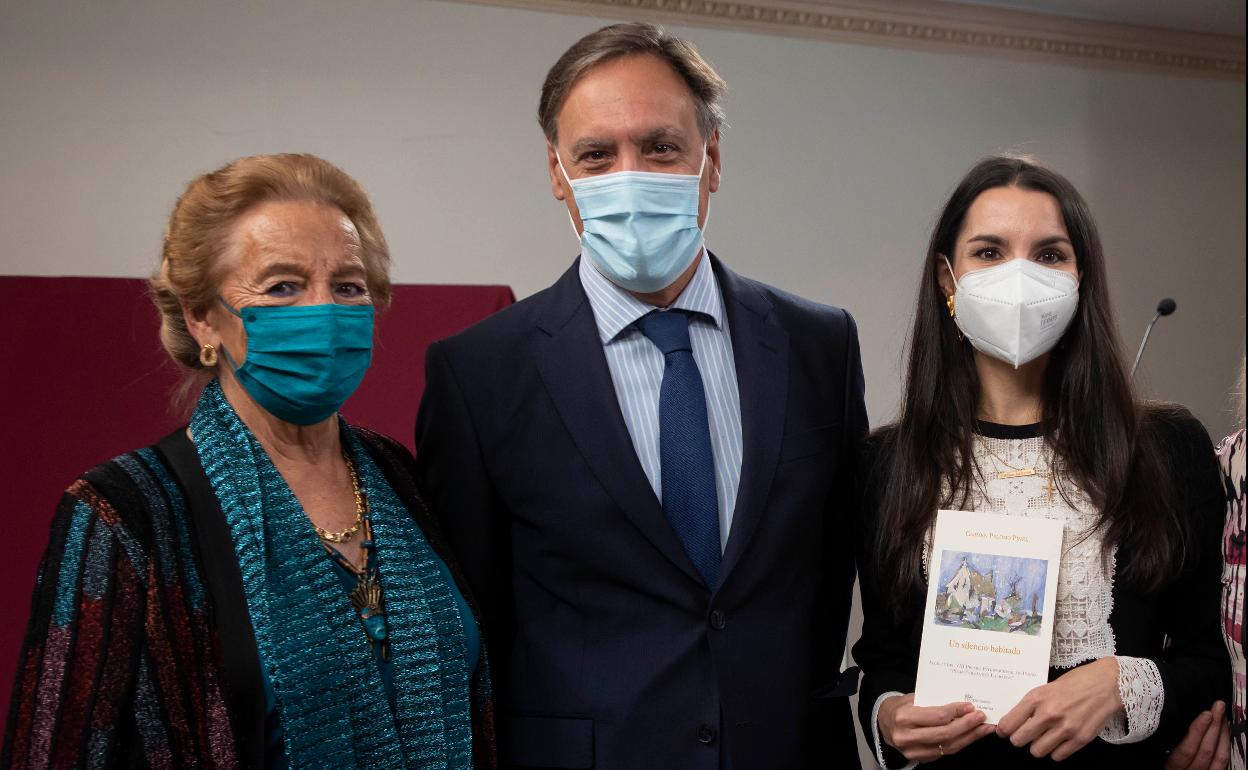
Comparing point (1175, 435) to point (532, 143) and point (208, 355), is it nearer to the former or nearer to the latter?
point (208, 355)

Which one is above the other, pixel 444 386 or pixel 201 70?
pixel 201 70

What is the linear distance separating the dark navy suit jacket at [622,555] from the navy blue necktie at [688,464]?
34 mm

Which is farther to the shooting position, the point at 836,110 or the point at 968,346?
the point at 836,110

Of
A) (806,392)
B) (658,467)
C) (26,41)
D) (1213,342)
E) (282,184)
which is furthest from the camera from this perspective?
(1213,342)

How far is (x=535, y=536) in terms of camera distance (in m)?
1.78

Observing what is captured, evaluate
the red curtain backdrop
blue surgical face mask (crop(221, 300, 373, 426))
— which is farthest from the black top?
the red curtain backdrop

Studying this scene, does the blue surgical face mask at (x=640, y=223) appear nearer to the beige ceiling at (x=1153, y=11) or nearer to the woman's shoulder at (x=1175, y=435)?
the woman's shoulder at (x=1175, y=435)

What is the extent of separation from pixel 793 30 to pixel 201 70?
250 cm

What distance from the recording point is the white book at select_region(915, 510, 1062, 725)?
1633mm

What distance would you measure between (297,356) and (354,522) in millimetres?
267

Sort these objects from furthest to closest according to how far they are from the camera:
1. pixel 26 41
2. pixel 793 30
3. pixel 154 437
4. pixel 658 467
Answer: pixel 793 30 → pixel 26 41 → pixel 154 437 → pixel 658 467

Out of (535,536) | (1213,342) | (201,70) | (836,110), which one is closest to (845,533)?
(535,536)

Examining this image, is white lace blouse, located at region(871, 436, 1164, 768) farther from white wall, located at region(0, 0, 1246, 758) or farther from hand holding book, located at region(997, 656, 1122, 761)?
white wall, located at region(0, 0, 1246, 758)

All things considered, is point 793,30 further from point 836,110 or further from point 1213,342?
point 1213,342
